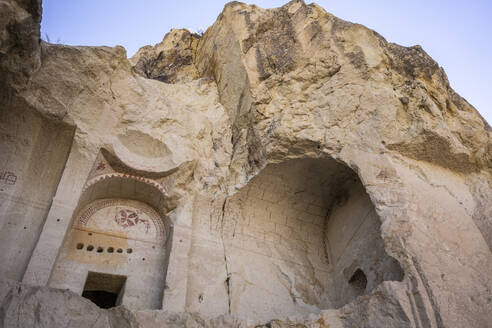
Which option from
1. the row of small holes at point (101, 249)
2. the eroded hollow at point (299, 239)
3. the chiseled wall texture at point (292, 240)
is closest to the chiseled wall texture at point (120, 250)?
the row of small holes at point (101, 249)

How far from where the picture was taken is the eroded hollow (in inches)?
285

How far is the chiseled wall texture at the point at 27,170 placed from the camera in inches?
262

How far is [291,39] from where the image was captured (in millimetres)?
9312

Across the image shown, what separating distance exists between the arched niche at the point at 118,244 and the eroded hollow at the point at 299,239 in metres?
1.26

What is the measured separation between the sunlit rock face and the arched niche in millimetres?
28

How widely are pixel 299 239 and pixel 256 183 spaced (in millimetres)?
1433

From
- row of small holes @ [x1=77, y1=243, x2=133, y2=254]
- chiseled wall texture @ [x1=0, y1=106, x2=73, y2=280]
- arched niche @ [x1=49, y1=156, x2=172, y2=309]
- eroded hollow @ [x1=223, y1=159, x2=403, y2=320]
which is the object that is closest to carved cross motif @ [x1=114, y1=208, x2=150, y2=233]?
arched niche @ [x1=49, y1=156, x2=172, y2=309]

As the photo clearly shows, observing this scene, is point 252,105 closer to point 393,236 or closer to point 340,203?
point 340,203

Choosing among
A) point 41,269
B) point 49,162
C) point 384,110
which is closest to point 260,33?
point 384,110

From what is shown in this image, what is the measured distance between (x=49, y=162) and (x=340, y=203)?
5377mm

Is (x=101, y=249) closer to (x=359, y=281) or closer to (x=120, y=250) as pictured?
(x=120, y=250)

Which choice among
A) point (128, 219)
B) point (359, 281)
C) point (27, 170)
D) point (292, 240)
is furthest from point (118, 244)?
point (359, 281)

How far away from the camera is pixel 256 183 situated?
810 centimetres

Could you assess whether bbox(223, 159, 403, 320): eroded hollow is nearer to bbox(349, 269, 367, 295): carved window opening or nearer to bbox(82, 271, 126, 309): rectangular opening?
bbox(349, 269, 367, 295): carved window opening
